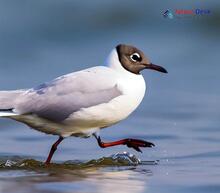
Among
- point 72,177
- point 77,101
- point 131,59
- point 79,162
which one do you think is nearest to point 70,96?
point 77,101

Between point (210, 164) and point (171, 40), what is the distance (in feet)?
26.6

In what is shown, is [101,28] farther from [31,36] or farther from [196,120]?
[196,120]

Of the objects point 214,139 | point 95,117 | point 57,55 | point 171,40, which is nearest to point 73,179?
point 95,117

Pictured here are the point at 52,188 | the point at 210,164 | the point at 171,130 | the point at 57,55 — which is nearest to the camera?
the point at 52,188

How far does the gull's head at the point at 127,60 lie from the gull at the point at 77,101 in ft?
0.43

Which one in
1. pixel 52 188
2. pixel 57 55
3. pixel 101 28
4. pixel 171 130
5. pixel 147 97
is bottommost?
pixel 52 188

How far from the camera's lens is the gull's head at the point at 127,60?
316 inches

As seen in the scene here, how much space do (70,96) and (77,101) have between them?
7 centimetres

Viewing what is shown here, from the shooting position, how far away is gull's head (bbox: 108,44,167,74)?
803 cm

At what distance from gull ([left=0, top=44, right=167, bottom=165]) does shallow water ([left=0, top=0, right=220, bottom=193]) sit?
1.21 ft

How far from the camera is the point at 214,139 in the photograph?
9.02 metres

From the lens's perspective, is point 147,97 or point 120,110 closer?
point 120,110

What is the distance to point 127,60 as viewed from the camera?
8.06 m

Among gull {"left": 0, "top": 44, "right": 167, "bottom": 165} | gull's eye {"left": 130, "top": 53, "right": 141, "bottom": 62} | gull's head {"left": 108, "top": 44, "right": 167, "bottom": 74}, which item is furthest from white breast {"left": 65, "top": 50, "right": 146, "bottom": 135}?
gull's eye {"left": 130, "top": 53, "right": 141, "bottom": 62}
